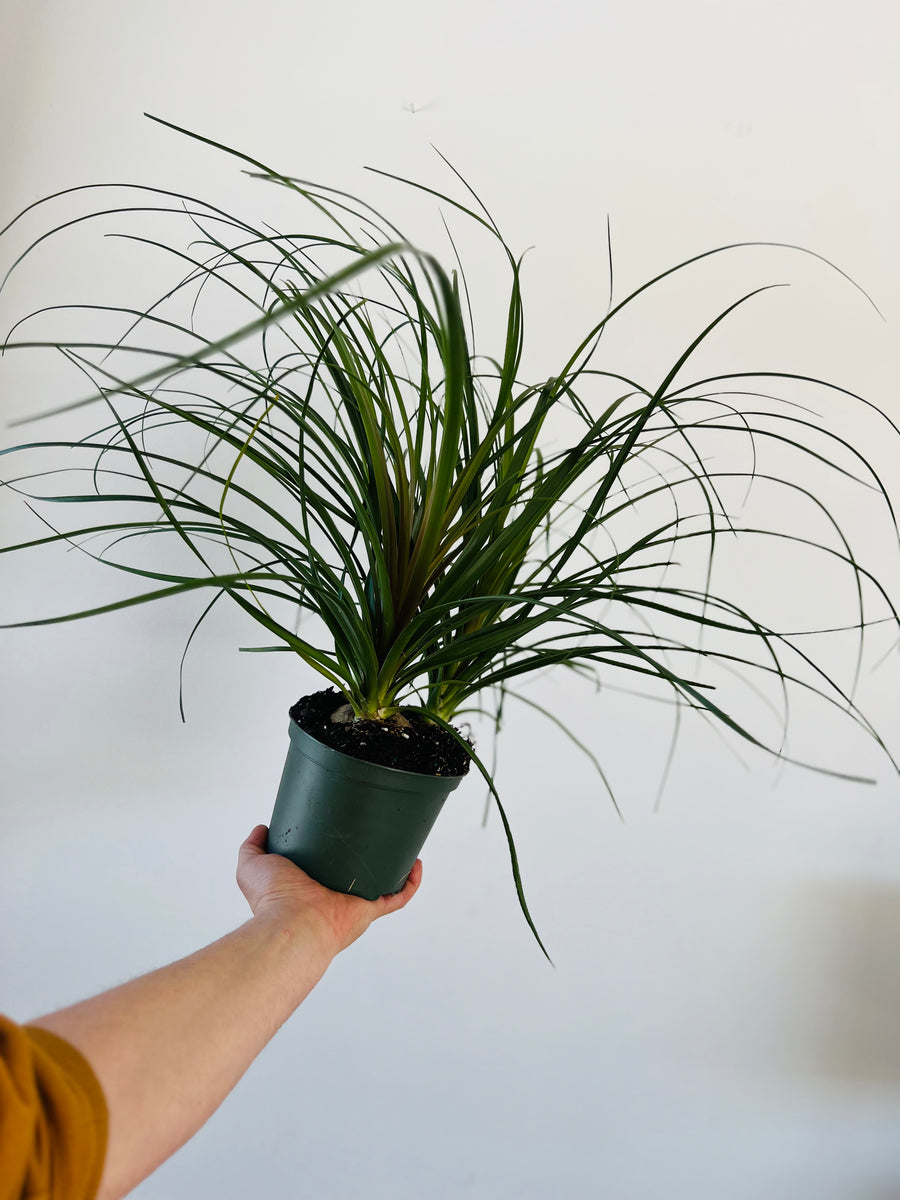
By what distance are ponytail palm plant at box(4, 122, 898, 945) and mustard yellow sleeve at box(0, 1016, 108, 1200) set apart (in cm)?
35

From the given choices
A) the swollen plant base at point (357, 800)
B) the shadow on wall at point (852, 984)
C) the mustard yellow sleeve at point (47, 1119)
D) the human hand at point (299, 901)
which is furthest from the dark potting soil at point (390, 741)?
the shadow on wall at point (852, 984)

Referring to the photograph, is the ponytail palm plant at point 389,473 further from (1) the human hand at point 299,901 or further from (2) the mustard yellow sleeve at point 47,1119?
(2) the mustard yellow sleeve at point 47,1119

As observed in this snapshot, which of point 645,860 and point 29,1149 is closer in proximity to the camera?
point 29,1149

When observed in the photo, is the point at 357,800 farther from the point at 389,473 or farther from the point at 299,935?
the point at 389,473

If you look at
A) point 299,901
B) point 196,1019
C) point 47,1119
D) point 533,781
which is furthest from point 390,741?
point 533,781

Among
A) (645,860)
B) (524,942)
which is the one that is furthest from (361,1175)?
(645,860)

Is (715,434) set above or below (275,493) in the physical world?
above

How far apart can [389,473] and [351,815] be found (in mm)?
346

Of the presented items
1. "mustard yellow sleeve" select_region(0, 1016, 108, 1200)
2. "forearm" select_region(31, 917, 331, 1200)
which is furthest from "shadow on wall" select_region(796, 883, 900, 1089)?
"mustard yellow sleeve" select_region(0, 1016, 108, 1200)

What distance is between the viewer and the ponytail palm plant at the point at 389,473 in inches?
27.8

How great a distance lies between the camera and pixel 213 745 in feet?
3.69

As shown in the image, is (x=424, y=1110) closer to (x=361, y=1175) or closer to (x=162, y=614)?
(x=361, y=1175)

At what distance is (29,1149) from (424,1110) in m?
0.97

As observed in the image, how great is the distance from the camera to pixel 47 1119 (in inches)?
17.0
